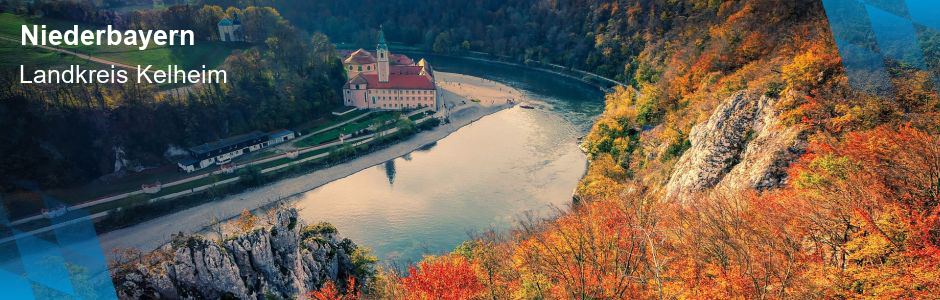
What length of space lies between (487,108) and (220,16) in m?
36.8

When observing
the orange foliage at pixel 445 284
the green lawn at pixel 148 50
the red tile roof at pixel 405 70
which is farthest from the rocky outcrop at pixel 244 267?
the red tile roof at pixel 405 70

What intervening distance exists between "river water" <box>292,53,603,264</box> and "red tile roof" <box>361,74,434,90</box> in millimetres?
8140

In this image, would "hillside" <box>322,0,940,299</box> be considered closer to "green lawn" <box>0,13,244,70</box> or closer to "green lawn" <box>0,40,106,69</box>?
"green lawn" <box>0,40,106,69</box>

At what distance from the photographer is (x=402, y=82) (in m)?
60.2

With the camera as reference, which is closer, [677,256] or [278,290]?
[677,256]

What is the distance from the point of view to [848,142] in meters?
16.4

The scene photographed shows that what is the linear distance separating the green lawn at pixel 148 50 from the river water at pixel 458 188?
26.9 meters

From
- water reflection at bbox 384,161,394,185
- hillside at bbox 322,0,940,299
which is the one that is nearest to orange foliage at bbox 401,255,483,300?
hillside at bbox 322,0,940,299

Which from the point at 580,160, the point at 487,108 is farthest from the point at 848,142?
the point at 487,108

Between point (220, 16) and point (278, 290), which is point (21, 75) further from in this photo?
point (278, 290)

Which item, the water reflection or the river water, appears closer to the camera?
the river water

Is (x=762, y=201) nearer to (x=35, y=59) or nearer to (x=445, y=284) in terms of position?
(x=445, y=284)

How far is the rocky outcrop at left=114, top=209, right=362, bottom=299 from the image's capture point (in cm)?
1944

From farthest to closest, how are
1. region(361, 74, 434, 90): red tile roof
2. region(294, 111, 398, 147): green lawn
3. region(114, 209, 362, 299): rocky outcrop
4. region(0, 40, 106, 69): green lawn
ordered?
region(361, 74, 434, 90): red tile roof → region(294, 111, 398, 147): green lawn → region(0, 40, 106, 69): green lawn → region(114, 209, 362, 299): rocky outcrop
